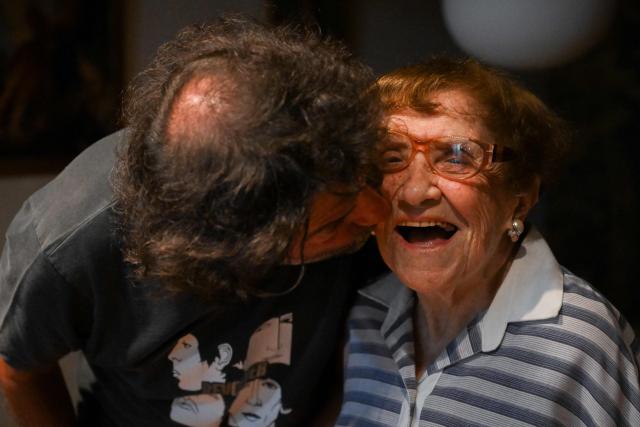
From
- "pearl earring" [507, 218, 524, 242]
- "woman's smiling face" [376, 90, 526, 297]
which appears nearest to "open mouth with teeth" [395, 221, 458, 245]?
"woman's smiling face" [376, 90, 526, 297]

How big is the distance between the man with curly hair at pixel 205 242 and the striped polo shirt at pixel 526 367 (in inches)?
7.3

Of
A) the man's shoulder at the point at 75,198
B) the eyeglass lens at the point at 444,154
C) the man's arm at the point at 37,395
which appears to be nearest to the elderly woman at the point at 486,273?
the eyeglass lens at the point at 444,154

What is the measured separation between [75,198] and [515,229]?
0.72 metres

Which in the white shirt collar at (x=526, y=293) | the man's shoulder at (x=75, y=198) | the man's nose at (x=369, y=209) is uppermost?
the man's shoulder at (x=75, y=198)

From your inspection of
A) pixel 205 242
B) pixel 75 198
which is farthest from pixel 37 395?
pixel 205 242

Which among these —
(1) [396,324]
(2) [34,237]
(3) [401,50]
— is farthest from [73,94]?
(1) [396,324]

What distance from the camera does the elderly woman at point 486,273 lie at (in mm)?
1233

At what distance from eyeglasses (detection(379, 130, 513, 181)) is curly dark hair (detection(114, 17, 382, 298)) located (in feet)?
0.34

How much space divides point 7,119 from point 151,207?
2.85 feet

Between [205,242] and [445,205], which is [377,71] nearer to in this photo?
[445,205]

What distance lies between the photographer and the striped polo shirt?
122cm

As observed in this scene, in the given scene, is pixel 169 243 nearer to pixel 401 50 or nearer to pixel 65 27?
pixel 401 50

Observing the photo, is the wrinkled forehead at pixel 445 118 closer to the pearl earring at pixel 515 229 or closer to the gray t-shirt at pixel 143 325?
the pearl earring at pixel 515 229

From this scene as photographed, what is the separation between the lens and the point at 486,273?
136 centimetres
